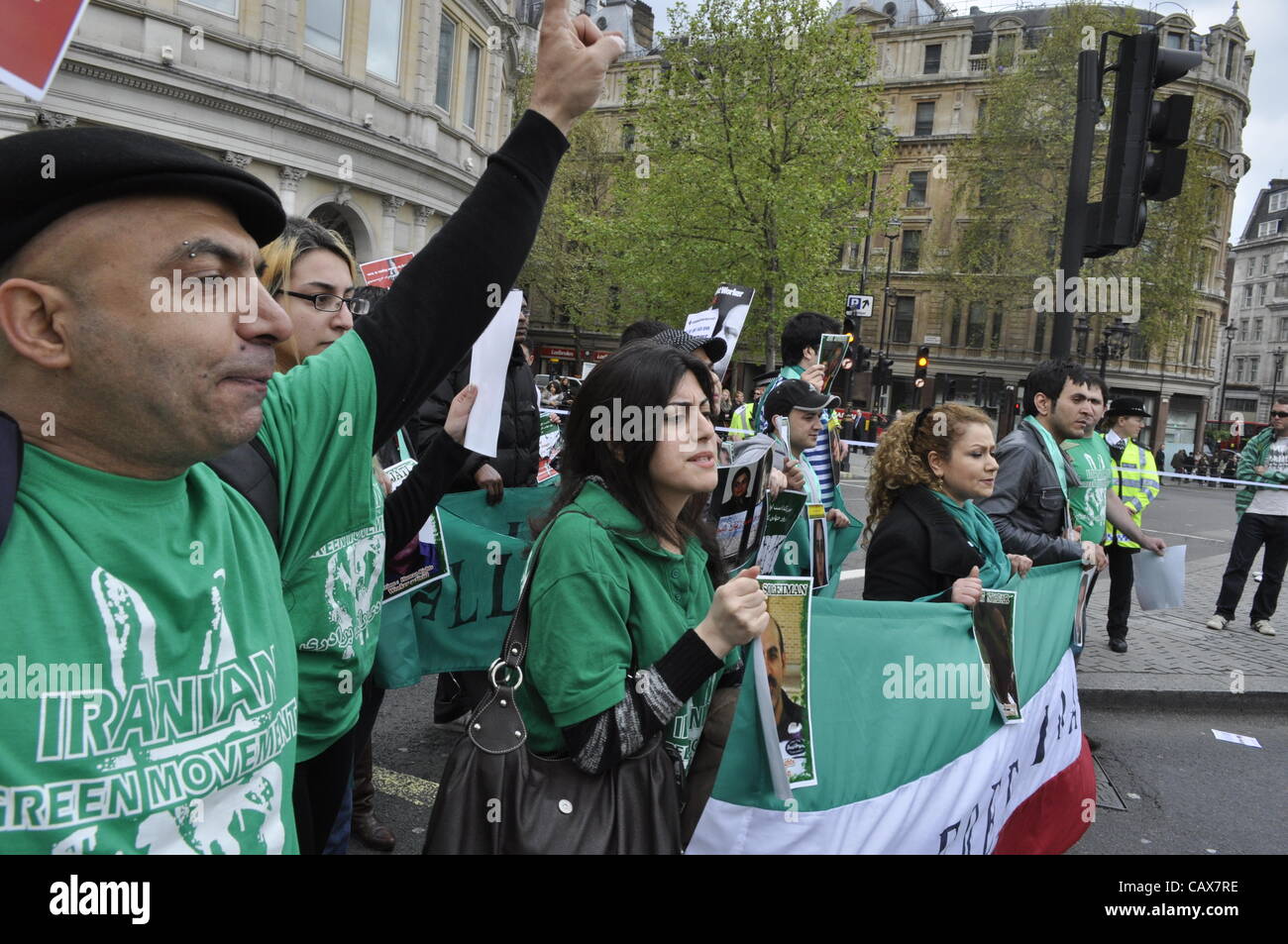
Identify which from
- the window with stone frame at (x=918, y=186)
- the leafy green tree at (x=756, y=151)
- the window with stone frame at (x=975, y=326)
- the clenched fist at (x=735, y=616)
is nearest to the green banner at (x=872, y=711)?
the clenched fist at (x=735, y=616)

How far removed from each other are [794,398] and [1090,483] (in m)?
2.00

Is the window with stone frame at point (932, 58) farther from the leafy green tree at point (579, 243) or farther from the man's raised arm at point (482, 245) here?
the man's raised arm at point (482, 245)

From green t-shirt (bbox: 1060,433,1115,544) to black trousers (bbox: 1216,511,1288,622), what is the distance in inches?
141

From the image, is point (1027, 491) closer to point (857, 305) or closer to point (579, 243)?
point (857, 305)

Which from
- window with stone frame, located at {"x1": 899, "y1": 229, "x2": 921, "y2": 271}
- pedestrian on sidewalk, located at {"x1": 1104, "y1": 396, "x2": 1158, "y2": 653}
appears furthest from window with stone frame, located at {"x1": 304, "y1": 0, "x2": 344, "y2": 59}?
window with stone frame, located at {"x1": 899, "y1": 229, "x2": 921, "y2": 271}

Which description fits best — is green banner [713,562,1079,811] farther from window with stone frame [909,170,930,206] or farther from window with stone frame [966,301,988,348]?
window with stone frame [909,170,930,206]

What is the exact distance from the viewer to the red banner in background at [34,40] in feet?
4.09

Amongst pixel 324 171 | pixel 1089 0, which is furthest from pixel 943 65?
pixel 324 171

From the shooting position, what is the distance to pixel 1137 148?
587cm

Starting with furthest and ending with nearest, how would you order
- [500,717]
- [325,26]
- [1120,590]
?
[325,26] < [1120,590] < [500,717]

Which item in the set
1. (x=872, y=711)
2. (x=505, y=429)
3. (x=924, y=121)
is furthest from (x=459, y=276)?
(x=924, y=121)

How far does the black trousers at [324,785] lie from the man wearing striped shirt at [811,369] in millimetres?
3375

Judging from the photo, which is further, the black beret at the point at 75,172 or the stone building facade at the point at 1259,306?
the stone building facade at the point at 1259,306
